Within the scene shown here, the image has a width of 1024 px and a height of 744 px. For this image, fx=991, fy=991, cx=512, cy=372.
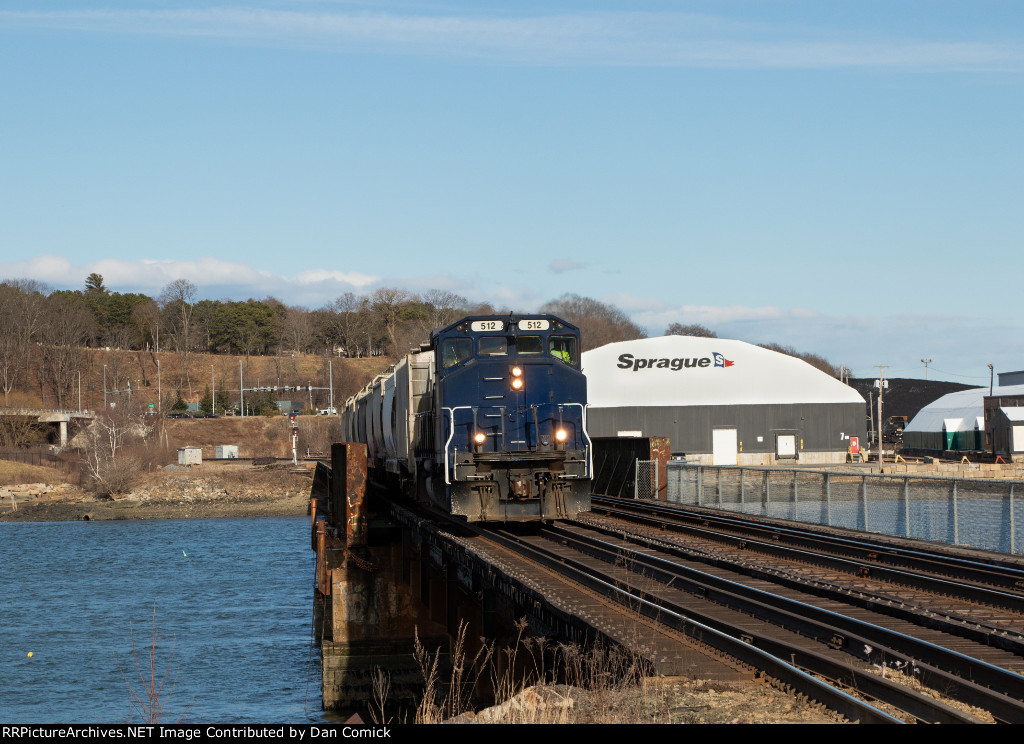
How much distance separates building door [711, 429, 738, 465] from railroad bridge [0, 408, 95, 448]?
223ft

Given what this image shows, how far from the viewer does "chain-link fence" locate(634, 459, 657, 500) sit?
1344 inches

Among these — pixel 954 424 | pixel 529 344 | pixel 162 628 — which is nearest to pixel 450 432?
pixel 529 344

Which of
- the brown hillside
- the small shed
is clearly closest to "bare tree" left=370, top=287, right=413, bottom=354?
the brown hillside

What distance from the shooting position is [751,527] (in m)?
23.2

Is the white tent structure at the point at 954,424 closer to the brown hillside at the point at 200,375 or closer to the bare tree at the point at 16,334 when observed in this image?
the brown hillside at the point at 200,375

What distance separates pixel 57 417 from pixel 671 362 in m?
69.9

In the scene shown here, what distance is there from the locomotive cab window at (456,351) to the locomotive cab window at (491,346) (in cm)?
22

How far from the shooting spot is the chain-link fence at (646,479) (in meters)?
34.1

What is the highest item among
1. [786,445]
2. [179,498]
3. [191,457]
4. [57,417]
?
[57,417]

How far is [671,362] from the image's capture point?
7056 centimetres

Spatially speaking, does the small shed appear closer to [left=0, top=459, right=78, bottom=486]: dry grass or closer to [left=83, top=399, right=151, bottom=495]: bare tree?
[left=83, top=399, right=151, bottom=495]: bare tree

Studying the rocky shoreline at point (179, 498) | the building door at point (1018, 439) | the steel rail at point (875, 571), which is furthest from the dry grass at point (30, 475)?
the building door at point (1018, 439)

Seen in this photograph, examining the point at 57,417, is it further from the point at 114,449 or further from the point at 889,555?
the point at 889,555

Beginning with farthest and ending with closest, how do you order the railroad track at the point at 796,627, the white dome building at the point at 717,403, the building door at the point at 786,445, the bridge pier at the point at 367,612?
the building door at the point at 786,445 < the white dome building at the point at 717,403 < the bridge pier at the point at 367,612 < the railroad track at the point at 796,627
